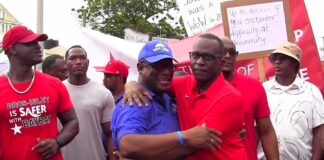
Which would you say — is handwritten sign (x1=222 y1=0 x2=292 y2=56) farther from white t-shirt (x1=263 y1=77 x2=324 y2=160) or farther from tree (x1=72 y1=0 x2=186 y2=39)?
tree (x1=72 y1=0 x2=186 y2=39)

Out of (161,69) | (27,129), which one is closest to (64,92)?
(27,129)

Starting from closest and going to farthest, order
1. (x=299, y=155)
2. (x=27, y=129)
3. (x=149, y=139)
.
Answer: (x=149, y=139), (x=27, y=129), (x=299, y=155)

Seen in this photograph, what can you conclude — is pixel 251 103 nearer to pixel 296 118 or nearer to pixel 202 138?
pixel 296 118

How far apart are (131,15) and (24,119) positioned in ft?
86.0

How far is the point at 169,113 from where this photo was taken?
2.80m

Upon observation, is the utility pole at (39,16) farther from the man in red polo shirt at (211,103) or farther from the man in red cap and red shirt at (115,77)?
the man in red polo shirt at (211,103)

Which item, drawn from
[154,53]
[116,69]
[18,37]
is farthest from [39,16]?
[154,53]

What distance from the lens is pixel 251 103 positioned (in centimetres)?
374

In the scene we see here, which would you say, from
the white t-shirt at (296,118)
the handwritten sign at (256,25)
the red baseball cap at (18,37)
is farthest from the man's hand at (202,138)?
the handwritten sign at (256,25)

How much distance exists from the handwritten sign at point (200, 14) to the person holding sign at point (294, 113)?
233cm

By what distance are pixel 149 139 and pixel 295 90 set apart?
2.23 meters

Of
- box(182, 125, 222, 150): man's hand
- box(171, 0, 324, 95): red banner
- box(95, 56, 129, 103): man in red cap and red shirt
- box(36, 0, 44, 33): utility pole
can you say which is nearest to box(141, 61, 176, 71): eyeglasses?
box(182, 125, 222, 150): man's hand

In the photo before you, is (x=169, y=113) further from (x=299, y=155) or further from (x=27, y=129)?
(x=299, y=155)

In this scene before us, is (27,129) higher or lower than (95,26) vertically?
lower
